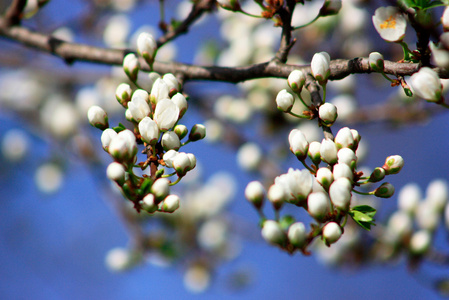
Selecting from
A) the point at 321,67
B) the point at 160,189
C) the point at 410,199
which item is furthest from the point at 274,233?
the point at 410,199

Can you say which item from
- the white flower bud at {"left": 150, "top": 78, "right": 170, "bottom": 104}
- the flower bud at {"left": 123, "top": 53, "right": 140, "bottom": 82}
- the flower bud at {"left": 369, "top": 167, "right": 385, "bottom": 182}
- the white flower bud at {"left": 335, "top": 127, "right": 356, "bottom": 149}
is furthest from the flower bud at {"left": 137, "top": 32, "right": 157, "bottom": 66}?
the flower bud at {"left": 369, "top": 167, "right": 385, "bottom": 182}

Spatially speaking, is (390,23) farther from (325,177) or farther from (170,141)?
(170,141)

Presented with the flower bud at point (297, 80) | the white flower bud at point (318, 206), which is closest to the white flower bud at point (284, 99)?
the flower bud at point (297, 80)

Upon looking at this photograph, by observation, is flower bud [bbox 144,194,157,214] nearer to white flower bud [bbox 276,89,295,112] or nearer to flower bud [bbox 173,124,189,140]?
flower bud [bbox 173,124,189,140]

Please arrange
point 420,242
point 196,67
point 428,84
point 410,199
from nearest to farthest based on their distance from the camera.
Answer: point 428,84 < point 196,67 < point 420,242 < point 410,199

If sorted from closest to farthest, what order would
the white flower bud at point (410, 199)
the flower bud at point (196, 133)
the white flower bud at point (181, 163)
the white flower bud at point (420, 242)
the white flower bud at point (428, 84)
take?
the white flower bud at point (428, 84) → the white flower bud at point (181, 163) → the flower bud at point (196, 133) → the white flower bud at point (420, 242) → the white flower bud at point (410, 199)

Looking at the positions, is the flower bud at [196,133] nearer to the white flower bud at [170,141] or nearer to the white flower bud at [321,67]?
the white flower bud at [170,141]
